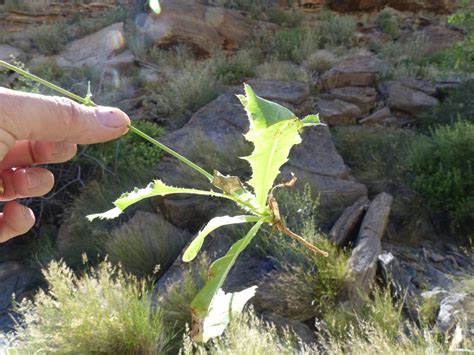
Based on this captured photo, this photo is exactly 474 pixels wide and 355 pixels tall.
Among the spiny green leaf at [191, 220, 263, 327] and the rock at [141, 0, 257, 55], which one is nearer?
the spiny green leaf at [191, 220, 263, 327]

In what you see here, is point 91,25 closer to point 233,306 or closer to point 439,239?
point 439,239

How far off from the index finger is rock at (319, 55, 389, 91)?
25.2 feet

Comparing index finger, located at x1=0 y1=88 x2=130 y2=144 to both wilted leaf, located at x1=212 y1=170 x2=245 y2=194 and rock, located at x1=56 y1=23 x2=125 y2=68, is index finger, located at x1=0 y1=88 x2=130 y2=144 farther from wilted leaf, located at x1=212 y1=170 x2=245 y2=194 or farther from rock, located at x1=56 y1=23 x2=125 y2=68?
rock, located at x1=56 y1=23 x2=125 y2=68

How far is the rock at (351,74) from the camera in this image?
8.39 meters

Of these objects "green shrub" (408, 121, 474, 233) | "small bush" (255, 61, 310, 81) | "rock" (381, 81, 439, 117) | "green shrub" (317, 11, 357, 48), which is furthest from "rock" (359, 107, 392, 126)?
"green shrub" (317, 11, 357, 48)

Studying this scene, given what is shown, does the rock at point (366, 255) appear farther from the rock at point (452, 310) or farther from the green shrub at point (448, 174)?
the green shrub at point (448, 174)

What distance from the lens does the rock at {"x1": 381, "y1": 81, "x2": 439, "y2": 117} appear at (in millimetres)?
7758

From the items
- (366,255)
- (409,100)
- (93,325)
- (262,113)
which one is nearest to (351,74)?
(409,100)

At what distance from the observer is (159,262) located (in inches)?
181

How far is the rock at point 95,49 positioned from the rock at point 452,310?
27.6 feet

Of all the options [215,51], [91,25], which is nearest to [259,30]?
[215,51]

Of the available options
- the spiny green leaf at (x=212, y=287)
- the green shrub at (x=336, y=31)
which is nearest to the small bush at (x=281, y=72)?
the green shrub at (x=336, y=31)

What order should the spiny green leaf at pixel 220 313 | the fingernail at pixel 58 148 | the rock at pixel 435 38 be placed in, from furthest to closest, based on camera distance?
the rock at pixel 435 38, the fingernail at pixel 58 148, the spiny green leaf at pixel 220 313

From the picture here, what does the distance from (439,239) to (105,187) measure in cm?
377
